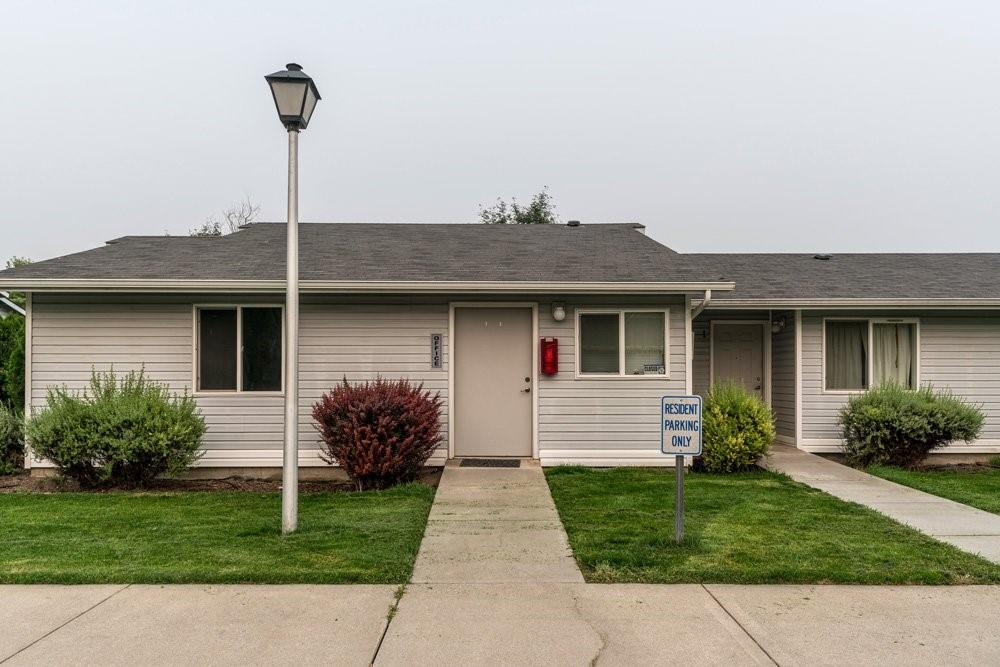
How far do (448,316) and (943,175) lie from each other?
26152 mm

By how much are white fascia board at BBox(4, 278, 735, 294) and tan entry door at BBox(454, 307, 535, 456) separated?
0.72 meters

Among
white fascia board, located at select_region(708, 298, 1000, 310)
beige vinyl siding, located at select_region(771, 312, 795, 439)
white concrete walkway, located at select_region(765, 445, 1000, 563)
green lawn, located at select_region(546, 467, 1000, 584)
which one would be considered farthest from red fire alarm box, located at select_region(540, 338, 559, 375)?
beige vinyl siding, located at select_region(771, 312, 795, 439)

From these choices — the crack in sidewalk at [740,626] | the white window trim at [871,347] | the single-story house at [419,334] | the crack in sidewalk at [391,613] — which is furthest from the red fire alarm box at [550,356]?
the crack in sidewalk at [391,613]

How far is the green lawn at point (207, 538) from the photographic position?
4688 mm

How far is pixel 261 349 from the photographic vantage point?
348 inches

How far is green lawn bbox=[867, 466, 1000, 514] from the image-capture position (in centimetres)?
727

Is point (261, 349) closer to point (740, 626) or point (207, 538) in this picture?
point (207, 538)

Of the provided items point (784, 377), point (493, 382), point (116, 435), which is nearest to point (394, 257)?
point (493, 382)

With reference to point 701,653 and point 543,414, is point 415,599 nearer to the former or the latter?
point 701,653

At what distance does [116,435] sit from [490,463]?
4.37m

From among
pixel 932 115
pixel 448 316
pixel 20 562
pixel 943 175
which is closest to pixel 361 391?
pixel 448 316

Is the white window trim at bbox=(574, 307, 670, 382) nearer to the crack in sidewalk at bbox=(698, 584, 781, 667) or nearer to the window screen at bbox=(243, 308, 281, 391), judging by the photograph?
the window screen at bbox=(243, 308, 281, 391)

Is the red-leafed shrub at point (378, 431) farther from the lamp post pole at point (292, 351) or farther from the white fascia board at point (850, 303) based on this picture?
the white fascia board at point (850, 303)

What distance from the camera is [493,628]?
3871mm
